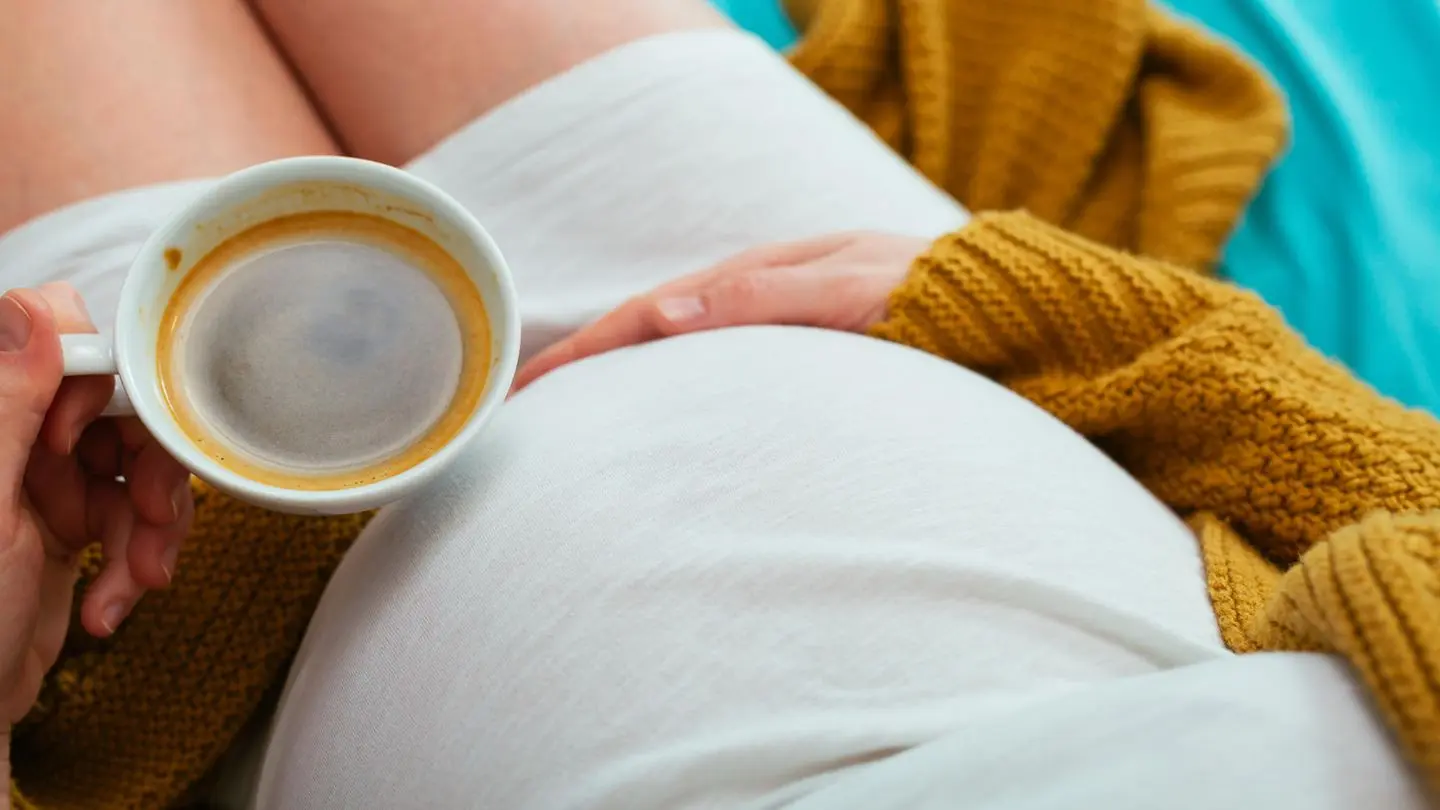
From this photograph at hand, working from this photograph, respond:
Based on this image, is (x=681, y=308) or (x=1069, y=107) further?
(x=1069, y=107)

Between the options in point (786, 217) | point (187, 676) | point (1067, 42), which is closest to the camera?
point (187, 676)

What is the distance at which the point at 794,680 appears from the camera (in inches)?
17.5

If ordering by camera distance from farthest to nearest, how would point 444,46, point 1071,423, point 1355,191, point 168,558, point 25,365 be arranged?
1. point 1355,191
2. point 444,46
3. point 1071,423
4. point 168,558
5. point 25,365

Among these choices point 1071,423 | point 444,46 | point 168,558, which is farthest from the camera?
point 444,46

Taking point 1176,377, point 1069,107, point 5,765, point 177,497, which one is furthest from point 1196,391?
point 5,765

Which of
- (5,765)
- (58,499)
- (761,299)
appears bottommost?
(5,765)

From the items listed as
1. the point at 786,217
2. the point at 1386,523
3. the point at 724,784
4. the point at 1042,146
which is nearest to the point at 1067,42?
the point at 1042,146

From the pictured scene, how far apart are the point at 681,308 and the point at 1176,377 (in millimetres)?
276

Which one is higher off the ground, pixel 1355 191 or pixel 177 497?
pixel 1355 191

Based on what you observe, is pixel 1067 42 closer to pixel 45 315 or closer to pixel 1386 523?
pixel 1386 523

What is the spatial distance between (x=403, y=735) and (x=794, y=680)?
18 cm

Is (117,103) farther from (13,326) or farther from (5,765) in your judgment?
(5,765)

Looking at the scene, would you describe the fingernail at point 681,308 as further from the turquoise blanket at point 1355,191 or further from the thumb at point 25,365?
the turquoise blanket at point 1355,191

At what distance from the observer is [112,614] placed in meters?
0.52
